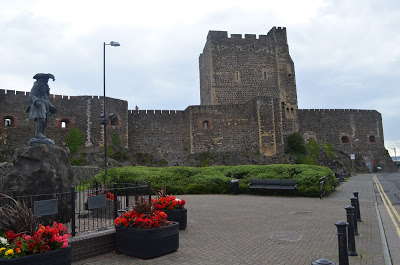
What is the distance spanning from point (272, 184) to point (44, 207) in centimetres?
1264

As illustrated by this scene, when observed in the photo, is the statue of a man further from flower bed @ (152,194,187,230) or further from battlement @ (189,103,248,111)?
battlement @ (189,103,248,111)

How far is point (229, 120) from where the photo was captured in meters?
33.9

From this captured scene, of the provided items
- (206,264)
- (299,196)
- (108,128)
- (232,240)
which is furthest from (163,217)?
(108,128)

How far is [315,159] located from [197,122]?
14.8 metres

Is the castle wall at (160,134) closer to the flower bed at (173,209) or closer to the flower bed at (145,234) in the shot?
the flower bed at (173,209)

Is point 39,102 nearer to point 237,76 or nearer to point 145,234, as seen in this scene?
point 145,234

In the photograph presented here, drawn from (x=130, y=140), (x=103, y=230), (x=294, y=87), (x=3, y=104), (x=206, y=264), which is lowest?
(x=206, y=264)

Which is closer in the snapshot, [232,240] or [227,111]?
[232,240]

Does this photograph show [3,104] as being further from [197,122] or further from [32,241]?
[32,241]

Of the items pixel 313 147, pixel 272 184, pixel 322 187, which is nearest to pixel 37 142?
pixel 272 184

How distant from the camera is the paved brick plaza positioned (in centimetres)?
621

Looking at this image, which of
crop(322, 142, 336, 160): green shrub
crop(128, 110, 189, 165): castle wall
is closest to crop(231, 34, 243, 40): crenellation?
crop(128, 110, 189, 165): castle wall

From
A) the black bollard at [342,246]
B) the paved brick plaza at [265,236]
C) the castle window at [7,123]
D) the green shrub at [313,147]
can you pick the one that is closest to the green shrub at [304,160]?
the green shrub at [313,147]

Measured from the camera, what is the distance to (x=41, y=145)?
26.5 feet
